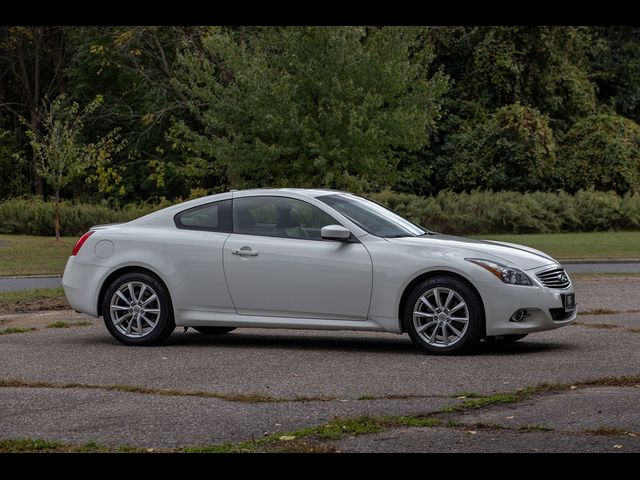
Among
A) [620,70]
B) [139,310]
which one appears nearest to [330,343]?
[139,310]

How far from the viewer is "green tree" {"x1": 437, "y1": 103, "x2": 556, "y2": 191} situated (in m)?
46.4

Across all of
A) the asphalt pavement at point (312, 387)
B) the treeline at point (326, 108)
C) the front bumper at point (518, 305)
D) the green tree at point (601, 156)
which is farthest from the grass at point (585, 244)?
the front bumper at point (518, 305)

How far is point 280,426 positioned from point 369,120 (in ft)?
85.3

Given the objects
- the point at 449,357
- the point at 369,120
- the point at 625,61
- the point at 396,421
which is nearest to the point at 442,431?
the point at 396,421

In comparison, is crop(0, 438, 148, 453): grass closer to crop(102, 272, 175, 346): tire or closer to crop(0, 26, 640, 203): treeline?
crop(102, 272, 175, 346): tire

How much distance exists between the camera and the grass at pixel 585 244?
30.3 metres

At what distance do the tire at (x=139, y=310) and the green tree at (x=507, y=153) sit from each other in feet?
117

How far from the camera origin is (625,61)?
170 feet

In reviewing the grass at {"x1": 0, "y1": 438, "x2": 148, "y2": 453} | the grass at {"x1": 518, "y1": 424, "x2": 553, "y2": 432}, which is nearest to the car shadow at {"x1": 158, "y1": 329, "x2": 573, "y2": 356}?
the grass at {"x1": 518, "y1": 424, "x2": 553, "y2": 432}

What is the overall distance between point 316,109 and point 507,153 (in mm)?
14983

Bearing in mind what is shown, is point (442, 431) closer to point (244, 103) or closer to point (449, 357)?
point (449, 357)

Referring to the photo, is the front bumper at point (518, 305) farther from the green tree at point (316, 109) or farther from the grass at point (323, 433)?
the green tree at point (316, 109)

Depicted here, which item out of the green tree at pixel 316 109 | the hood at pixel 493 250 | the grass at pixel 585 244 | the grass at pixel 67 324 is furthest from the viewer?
the green tree at pixel 316 109
